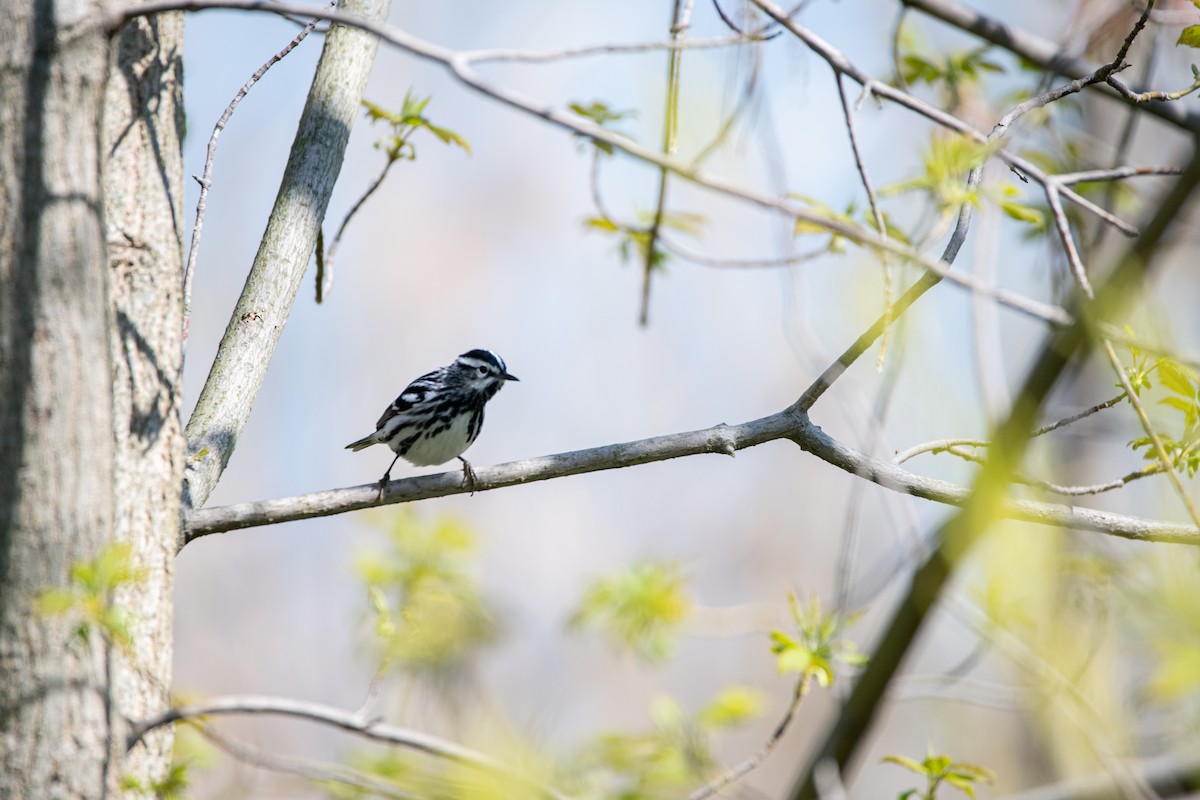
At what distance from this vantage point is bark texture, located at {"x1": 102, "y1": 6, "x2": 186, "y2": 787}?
195 centimetres

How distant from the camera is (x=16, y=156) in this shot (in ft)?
5.53

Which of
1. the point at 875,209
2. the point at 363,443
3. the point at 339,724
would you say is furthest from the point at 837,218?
the point at 363,443

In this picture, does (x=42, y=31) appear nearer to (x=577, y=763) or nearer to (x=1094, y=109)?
(x=577, y=763)

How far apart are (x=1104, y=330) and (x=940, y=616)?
1605 millimetres

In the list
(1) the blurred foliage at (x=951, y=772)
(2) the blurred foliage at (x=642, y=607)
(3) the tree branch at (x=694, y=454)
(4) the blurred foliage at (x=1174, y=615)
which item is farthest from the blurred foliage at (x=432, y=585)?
(4) the blurred foliage at (x=1174, y=615)

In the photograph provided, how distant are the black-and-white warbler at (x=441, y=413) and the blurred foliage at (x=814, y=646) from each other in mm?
2301

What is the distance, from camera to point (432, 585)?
14.8ft

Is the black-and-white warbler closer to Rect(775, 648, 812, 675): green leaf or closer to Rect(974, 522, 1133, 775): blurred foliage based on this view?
Rect(775, 648, 812, 675): green leaf

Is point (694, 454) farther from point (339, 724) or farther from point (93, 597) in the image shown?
point (93, 597)

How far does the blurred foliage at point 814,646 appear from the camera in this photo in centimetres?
245

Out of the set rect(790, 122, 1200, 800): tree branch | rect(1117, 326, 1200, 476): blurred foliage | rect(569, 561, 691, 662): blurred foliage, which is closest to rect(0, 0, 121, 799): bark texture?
rect(790, 122, 1200, 800): tree branch

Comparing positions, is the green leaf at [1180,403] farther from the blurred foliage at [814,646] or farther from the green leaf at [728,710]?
the green leaf at [728,710]

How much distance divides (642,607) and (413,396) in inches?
72.8

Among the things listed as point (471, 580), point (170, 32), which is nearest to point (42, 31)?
point (170, 32)
